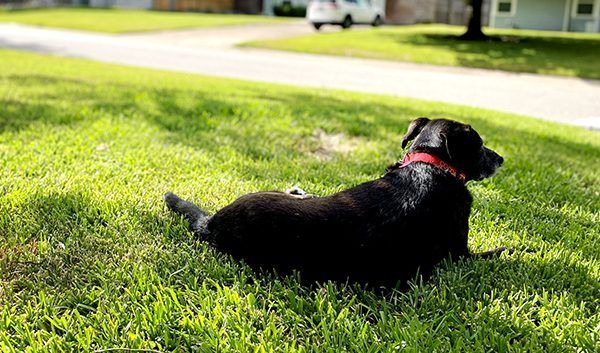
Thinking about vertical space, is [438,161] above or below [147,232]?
above

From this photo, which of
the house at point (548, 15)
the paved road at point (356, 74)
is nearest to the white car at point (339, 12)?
the paved road at point (356, 74)

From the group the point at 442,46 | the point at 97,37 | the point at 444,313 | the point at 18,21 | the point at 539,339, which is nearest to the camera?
the point at 539,339

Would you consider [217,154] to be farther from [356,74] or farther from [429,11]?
[429,11]

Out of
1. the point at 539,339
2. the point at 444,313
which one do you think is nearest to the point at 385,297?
the point at 444,313

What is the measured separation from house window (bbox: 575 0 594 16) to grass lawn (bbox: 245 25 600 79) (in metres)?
11.9

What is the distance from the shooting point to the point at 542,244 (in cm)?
343

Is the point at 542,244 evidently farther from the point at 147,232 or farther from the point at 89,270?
the point at 89,270

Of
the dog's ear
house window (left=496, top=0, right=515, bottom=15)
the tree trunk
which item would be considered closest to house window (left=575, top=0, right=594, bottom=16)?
house window (left=496, top=0, right=515, bottom=15)

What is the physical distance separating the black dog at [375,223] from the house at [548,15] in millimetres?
36324

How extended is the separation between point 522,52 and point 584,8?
19.2 metres

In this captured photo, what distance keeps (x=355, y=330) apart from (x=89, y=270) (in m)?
1.36

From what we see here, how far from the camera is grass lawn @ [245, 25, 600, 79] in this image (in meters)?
16.6

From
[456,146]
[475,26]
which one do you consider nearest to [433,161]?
[456,146]

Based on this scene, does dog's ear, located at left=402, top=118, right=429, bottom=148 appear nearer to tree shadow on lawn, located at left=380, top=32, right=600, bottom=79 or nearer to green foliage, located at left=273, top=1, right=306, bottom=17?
tree shadow on lawn, located at left=380, top=32, right=600, bottom=79
